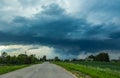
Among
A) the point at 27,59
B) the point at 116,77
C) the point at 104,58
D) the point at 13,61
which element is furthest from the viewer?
the point at 104,58

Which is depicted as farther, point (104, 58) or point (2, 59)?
point (104, 58)

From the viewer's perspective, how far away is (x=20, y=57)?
541 ft

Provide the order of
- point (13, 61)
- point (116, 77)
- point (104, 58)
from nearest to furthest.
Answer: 1. point (116, 77)
2. point (13, 61)
3. point (104, 58)

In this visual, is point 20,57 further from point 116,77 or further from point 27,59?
point 116,77

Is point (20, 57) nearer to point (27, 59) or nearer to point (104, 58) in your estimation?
point (27, 59)

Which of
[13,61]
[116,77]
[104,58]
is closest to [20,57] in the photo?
[13,61]

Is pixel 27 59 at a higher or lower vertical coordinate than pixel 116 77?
higher

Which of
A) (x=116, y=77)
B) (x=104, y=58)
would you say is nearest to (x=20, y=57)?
(x=104, y=58)

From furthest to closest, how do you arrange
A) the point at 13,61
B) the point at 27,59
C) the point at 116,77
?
the point at 27,59, the point at 13,61, the point at 116,77

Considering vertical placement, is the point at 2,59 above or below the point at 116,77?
above

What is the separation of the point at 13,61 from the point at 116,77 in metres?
139

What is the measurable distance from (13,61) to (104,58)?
66.6m

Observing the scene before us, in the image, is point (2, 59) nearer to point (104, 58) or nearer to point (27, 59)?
point (27, 59)

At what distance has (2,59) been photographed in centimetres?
17212
